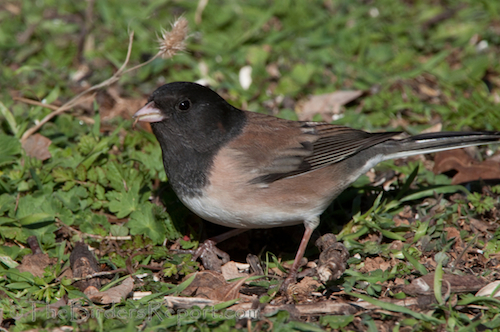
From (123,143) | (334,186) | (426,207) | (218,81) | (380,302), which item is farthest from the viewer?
(218,81)

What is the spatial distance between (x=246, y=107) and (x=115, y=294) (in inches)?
88.9

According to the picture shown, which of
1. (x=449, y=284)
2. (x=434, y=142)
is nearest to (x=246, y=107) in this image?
(x=434, y=142)

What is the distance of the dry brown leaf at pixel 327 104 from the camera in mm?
4500

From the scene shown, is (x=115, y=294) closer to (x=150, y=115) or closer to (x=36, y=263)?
(x=36, y=263)

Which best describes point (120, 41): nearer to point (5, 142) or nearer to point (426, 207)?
point (5, 142)

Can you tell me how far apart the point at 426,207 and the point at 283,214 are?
3.71 ft

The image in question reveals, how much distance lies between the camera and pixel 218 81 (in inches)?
189

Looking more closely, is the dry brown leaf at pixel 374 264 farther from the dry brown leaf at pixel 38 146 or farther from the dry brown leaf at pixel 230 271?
the dry brown leaf at pixel 38 146

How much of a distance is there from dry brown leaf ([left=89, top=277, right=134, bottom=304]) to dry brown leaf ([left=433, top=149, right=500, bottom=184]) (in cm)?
230

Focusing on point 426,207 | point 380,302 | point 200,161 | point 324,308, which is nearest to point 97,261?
point 200,161

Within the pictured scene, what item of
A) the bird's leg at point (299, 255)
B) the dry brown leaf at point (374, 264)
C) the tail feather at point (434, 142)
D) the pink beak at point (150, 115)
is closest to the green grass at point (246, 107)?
the dry brown leaf at point (374, 264)

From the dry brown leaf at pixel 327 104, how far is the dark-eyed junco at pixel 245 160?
127 cm

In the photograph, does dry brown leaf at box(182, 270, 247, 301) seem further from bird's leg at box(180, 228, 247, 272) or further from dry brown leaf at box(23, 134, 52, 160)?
dry brown leaf at box(23, 134, 52, 160)

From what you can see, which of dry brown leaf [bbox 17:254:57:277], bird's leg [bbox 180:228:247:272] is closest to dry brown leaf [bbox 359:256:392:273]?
bird's leg [bbox 180:228:247:272]
